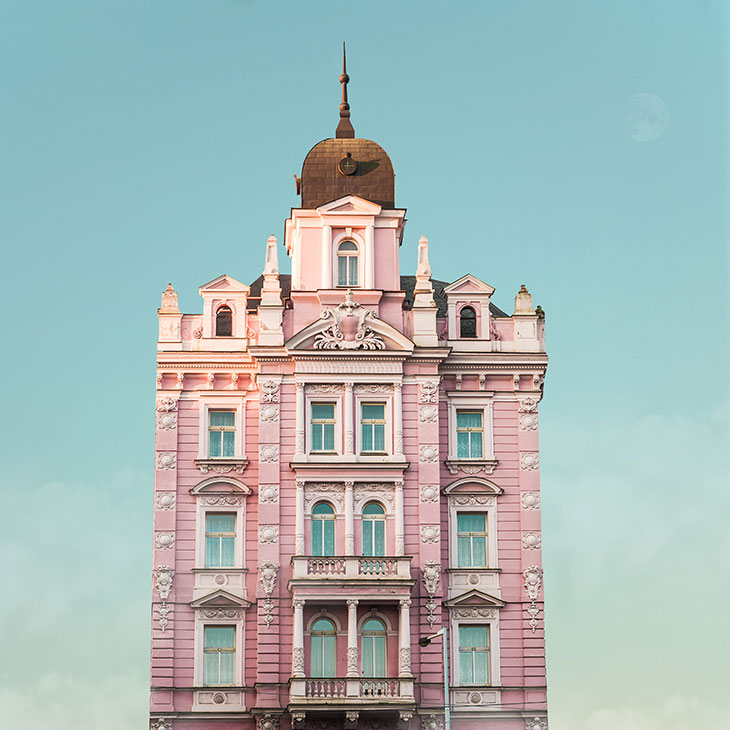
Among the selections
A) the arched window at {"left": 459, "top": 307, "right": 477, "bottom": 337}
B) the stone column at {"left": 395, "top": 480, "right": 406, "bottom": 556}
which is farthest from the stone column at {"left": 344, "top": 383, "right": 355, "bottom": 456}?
the arched window at {"left": 459, "top": 307, "right": 477, "bottom": 337}

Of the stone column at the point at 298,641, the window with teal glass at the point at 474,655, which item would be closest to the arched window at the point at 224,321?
the stone column at the point at 298,641

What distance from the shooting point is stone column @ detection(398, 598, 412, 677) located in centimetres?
5650

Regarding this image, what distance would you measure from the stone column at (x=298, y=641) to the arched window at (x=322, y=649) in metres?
0.87

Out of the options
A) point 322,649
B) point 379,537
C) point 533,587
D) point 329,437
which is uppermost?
point 329,437

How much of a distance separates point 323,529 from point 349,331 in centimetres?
701

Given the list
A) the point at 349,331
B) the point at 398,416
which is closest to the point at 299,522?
the point at 398,416

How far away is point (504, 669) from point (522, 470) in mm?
6943

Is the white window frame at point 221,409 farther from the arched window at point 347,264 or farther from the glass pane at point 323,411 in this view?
the arched window at point 347,264

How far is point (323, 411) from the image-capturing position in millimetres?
60125

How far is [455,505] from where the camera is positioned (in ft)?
197

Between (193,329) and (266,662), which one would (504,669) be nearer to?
(266,662)

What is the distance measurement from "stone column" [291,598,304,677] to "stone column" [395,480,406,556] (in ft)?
12.3

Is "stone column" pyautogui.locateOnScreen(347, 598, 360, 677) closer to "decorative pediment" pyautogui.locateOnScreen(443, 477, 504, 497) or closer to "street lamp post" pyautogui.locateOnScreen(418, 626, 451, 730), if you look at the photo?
"street lamp post" pyautogui.locateOnScreen(418, 626, 451, 730)

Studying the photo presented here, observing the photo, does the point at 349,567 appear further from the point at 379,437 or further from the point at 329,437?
the point at 379,437
